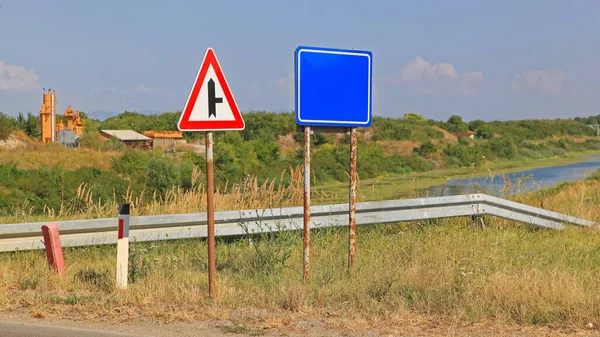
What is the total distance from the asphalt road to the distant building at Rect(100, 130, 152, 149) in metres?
49.1

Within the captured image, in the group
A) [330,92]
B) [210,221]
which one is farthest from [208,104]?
[330,92]

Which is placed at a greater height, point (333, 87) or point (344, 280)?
point (333, 87)

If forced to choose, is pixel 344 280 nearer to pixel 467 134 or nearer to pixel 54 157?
pixel 54 157

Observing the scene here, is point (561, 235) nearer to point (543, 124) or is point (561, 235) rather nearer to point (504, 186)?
point (504, 186)

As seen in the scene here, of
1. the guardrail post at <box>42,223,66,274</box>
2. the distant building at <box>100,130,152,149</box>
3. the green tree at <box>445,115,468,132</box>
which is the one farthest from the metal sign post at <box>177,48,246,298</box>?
the green tree at <box>445,115,468,132</box>

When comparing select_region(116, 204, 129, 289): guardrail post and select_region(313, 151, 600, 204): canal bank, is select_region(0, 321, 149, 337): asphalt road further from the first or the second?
select_region(313, 151, 600, 204): canal bank

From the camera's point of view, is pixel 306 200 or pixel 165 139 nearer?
pixel 306 200

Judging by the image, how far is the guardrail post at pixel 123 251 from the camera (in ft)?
26.3

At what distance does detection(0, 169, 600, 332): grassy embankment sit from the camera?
680cm

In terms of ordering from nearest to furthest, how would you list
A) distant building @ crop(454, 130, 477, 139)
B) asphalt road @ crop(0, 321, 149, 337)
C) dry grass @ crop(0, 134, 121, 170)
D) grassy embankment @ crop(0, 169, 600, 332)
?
asphalt road @ crop(0, 321, 149, 337), grassy embankment @ crop(0, 169, 600, 332), dry grass @ crop(0, 134, 121, 170), distant building @ crop(454, 130, 477, 139)

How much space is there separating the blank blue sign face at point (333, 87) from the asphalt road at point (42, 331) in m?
3.13

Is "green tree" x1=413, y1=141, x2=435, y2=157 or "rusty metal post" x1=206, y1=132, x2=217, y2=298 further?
"green tree" x1=413, y1=141, x2=435, y2=157

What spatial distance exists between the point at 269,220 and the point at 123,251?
125 inches

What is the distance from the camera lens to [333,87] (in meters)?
8.11
